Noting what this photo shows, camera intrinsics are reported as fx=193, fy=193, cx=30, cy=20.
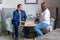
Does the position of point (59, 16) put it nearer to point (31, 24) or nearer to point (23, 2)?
point (23, 2)

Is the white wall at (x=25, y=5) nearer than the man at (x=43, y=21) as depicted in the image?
No

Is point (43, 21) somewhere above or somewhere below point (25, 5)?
below

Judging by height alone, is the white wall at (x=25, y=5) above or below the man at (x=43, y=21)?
above

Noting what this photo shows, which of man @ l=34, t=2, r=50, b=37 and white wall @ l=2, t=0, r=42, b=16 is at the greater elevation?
white wall @ l=2, t=0, r=42, b=16

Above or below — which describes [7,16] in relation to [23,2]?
below

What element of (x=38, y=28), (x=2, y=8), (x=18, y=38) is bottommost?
(x=18, y=38)

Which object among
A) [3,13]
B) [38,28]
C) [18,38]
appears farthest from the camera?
[3,13]

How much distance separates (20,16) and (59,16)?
1738 millimetres

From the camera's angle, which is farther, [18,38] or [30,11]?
[30,11]

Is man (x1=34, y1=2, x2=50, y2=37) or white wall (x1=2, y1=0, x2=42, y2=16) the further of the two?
white wall (x1=2, y1=0, x2=42, y2=16)

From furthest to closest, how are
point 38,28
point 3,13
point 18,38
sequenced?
1. point 3,13
2. point 18,38
3. point 38,28

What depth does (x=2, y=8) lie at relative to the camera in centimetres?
768

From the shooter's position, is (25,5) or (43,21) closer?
(43,21)

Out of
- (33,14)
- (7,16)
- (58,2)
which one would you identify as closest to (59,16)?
(58,2)
